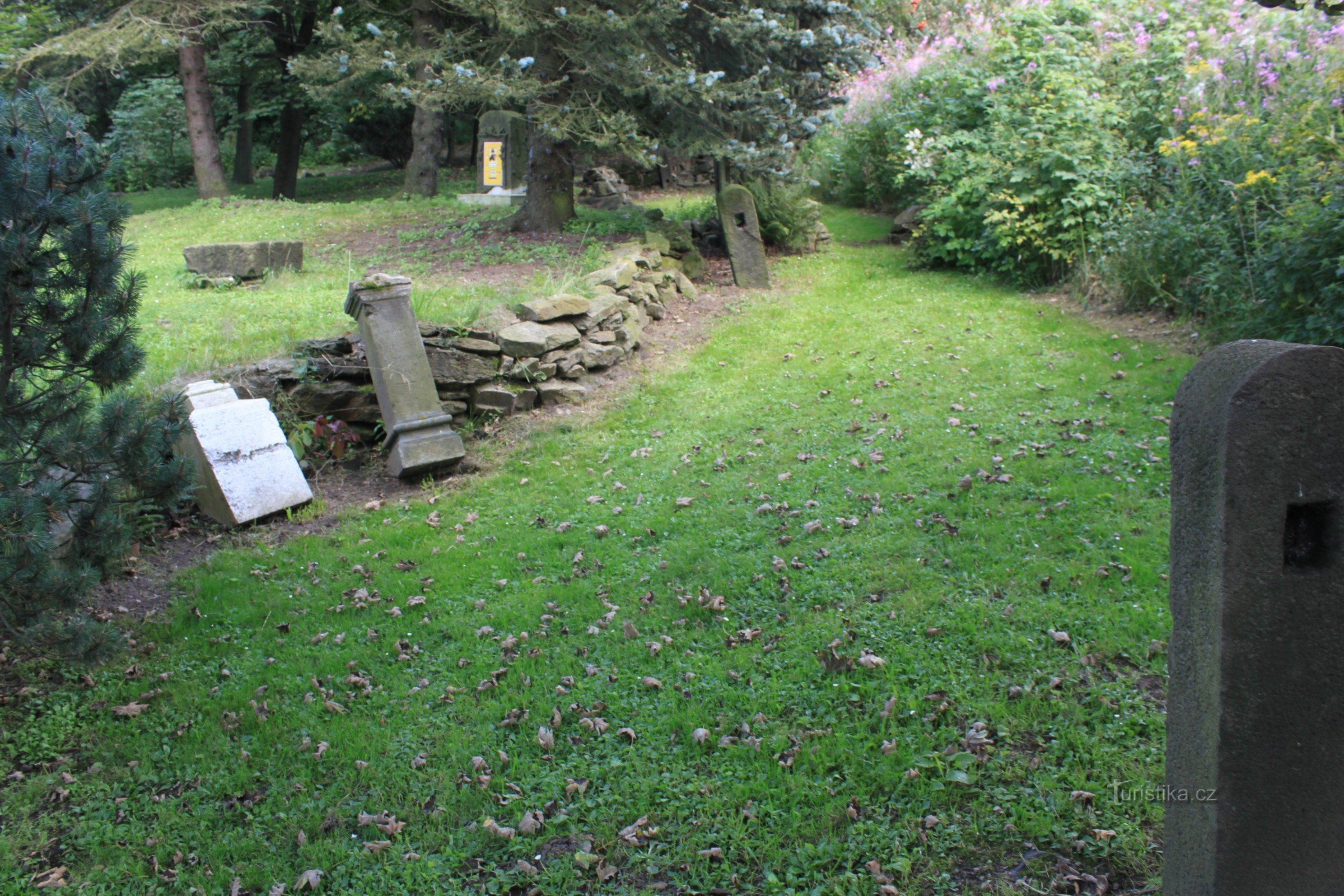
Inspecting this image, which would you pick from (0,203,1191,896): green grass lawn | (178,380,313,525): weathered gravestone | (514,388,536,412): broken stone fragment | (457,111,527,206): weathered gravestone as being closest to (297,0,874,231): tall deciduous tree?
(457,111,527,206): weathered gravestone

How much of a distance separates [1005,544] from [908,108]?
11.0 m

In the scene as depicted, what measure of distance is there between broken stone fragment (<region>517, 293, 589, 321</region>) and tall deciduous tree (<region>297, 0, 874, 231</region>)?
290 centimetres

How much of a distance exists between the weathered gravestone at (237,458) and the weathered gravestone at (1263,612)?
18.3 feet

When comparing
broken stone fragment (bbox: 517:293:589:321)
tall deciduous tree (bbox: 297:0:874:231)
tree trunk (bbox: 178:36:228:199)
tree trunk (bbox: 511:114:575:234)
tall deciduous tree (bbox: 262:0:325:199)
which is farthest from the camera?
tall deciduous tree (bbox: 262:0:325:199)

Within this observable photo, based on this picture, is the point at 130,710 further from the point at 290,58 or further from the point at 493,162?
the point at 290,58

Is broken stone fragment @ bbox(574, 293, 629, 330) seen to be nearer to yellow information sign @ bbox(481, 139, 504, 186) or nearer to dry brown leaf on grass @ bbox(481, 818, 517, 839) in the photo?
dry brown leaf on grass @ bbox(481, 818, 517, 839)

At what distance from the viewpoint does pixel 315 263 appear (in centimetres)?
1145

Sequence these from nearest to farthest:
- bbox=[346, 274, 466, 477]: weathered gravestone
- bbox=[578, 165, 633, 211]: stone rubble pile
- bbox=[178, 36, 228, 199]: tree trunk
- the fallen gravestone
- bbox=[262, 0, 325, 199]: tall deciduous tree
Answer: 1. bbox=[346, 274, 466, 477]: weathered gravestone
2. the fallen gravestone
3. bbox=[578, 165, 633, 211]: stone rubble pile
4. bbox=[178, 36, 228, 199]: tree trunk
5. bbox=[262, 0, 325, 199]: tall deciduous tree

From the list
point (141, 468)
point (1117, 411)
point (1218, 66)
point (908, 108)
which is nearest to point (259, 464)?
point (141, 468)

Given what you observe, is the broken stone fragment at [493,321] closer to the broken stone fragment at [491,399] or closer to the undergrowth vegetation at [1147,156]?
the broken stone fragment at [491,399]

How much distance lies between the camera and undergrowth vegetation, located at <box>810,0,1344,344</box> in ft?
23.7

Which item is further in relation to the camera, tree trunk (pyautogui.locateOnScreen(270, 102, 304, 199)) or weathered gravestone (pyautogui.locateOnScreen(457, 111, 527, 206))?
tree trunk (pyautogui.locateOnScreen(270, 102, 304, 199))

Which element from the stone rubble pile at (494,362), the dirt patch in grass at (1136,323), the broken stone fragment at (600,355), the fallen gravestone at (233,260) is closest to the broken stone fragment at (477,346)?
the stone rubble pile at (494,362)

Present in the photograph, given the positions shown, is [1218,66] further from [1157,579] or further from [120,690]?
[120,690]
